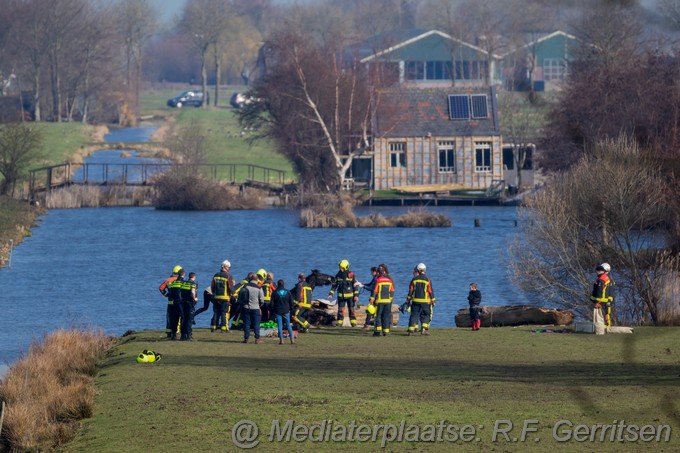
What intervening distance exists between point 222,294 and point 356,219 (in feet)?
149

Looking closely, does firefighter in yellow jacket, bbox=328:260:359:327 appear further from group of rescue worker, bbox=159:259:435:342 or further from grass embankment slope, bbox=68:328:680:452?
grass embankment slope, bbox=68:328:680:452

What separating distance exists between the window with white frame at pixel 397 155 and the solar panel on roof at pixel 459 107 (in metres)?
4.42

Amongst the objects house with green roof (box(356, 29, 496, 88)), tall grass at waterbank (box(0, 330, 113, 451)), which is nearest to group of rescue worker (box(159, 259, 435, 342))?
tall grass at waterbank (box(0, 330, 113, 451))

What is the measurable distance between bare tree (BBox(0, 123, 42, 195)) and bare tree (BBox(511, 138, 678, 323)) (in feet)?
161

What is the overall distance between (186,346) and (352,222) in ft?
157

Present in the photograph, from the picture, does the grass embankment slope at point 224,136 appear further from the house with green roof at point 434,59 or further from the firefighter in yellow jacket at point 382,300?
the firefighter in yellow jacket at point 382,300

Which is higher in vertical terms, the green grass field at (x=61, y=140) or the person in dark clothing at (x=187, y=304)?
the green grass field at (x=61, y=140)

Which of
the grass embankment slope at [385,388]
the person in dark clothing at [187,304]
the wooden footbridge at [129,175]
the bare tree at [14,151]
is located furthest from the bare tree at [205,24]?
the grass embankment slope at [385,388]

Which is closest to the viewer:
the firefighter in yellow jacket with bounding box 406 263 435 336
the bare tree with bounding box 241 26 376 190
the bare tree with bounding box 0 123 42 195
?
the firefighter in yellow jacket with bounding box 406 263 435 336

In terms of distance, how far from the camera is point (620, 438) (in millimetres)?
16938

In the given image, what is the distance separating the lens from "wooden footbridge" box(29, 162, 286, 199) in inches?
3374

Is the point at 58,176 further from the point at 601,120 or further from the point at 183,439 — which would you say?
the point at 183,439

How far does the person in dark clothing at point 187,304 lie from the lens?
28.8 metres

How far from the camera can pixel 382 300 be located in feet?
96.2
